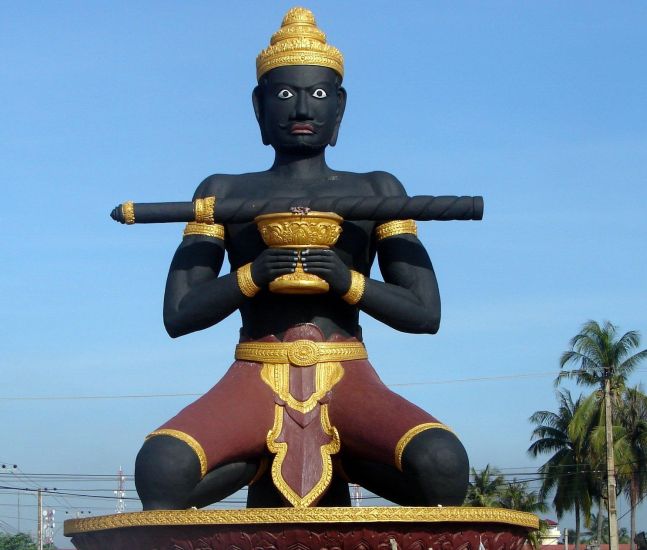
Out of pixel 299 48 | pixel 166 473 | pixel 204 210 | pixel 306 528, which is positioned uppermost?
pixel 299 48

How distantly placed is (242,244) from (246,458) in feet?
4.52

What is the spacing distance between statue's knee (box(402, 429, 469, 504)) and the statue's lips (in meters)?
2.13

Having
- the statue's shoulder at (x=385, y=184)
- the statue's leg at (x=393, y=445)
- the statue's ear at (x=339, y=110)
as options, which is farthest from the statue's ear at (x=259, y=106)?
the statue's leg at (x=393, y=445)

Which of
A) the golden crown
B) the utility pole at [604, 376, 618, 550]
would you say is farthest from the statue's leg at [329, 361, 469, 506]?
the utility pole at [604, 376, 618, 550]

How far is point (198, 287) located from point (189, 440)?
1.06 meters

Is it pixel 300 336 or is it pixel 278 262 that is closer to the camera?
pixel 278 262

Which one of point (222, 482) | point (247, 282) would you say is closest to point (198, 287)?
point (247, 282)

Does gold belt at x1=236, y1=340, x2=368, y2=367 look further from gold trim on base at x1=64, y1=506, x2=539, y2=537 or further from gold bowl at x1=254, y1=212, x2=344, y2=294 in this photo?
gold trim on base at x1=64, y1=506, x2=539, y2=537

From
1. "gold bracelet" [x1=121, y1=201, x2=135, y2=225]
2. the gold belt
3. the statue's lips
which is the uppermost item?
the statue's lips

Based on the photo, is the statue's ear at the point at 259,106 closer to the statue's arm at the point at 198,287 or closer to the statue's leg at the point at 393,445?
the statue's arm at the point at 198,287

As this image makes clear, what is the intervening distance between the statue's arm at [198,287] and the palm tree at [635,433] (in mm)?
33431

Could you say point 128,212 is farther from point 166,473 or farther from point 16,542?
point 16,542

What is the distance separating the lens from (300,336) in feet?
29.4

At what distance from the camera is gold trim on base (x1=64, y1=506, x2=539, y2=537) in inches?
300
